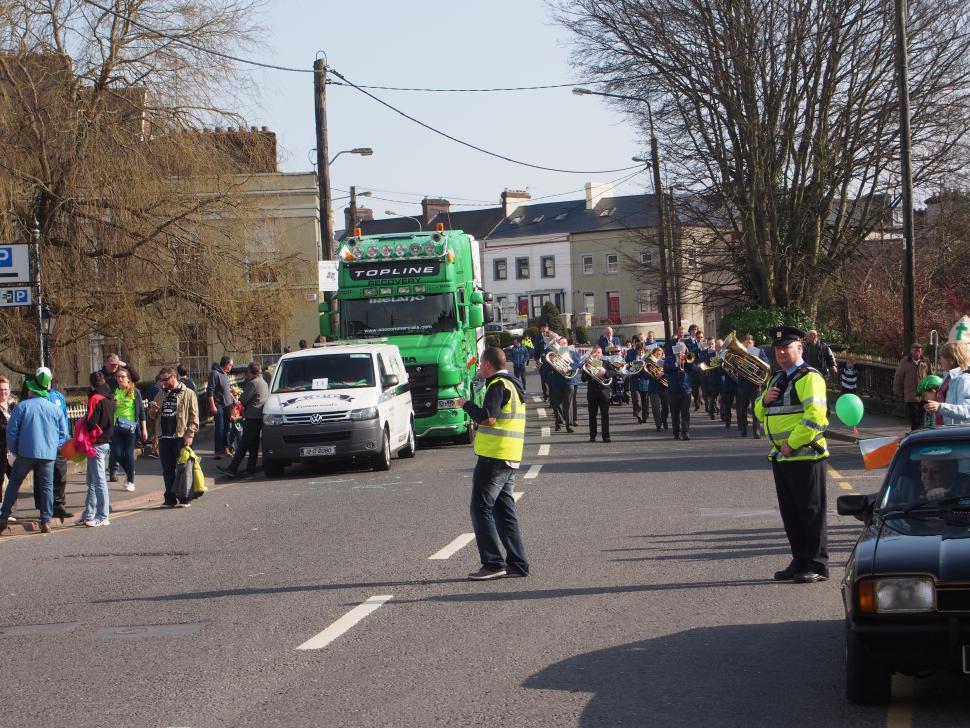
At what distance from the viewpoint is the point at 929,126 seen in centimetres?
3328

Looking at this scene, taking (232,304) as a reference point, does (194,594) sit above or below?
below

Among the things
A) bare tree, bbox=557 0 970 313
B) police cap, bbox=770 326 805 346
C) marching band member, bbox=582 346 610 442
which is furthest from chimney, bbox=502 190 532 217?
police cap, bbox=770 326 805 346

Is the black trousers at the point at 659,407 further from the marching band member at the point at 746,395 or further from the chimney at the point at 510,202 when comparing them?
the chimney at the point at 510,202

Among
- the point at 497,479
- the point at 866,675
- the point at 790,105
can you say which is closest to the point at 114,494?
the point at 497,479

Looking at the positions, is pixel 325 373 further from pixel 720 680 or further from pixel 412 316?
pixel 720 680

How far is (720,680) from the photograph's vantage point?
6.61 m

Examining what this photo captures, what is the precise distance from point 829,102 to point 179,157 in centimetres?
1733

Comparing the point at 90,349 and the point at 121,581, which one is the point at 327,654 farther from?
Answer: the point at 90,349

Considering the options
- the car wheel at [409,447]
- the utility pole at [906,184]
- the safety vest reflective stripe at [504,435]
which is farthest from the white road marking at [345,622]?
the utility pole at [906,184]

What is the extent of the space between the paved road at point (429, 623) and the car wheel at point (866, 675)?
0.26ft

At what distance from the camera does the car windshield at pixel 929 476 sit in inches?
265

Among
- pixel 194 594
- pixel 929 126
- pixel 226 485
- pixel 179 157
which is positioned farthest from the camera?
pixel 929 126

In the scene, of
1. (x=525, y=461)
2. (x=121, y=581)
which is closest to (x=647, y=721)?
(x=121, y=581)

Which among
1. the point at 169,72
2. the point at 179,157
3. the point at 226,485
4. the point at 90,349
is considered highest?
the point at 169,72
